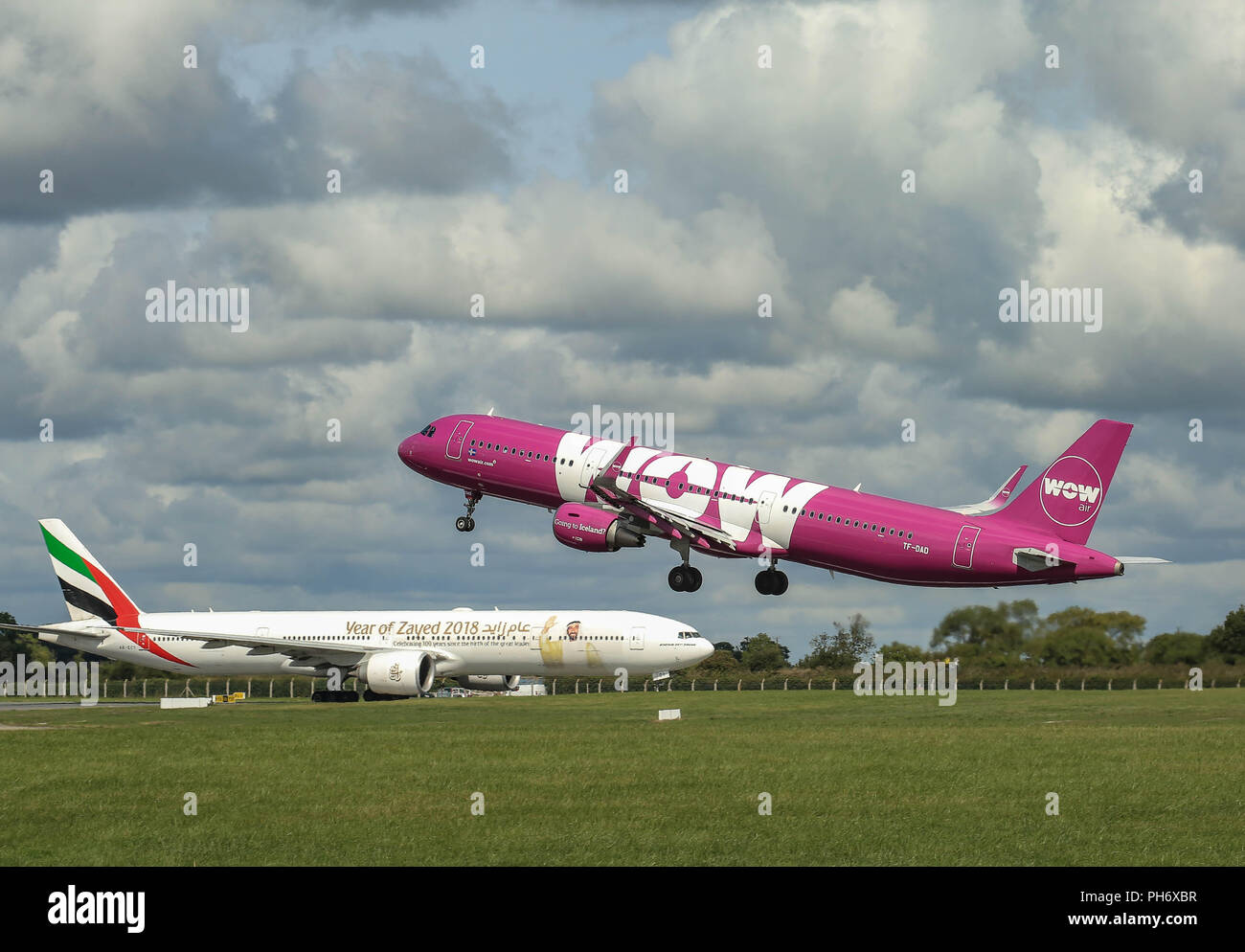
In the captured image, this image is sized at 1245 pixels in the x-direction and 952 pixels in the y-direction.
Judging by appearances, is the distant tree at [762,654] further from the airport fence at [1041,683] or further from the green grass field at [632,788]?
the green grass field at [632,788]

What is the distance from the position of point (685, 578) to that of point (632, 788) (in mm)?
12197

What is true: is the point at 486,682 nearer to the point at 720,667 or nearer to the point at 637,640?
the point at 637,640

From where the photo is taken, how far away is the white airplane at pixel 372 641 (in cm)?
12450

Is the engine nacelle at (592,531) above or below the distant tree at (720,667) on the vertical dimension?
above

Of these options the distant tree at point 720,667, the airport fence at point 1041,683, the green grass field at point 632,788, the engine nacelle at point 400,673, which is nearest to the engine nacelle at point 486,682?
the engine nacelle at point 400,673

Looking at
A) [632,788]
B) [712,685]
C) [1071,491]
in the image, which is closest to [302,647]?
[712,685]

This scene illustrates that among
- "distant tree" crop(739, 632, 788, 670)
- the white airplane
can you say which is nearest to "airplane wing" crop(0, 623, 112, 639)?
the white airplane

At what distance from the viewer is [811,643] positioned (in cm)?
17662

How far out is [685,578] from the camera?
2515 inches

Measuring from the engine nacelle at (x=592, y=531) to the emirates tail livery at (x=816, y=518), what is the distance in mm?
49

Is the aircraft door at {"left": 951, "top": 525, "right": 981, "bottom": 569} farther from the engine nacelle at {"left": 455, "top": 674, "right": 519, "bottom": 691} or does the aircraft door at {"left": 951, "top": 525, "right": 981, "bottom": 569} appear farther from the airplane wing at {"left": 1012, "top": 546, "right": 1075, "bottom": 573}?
the engine nacelle at {"left": 455, "top": 674, "right": 519, "bottom": 691}

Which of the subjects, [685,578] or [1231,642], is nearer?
[685,578]

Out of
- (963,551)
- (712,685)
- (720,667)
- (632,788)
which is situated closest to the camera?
(963,551)
